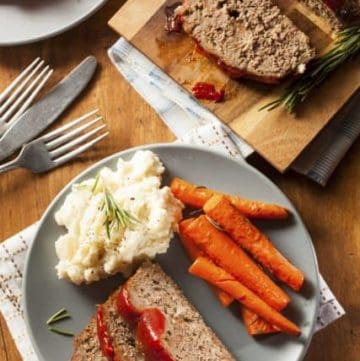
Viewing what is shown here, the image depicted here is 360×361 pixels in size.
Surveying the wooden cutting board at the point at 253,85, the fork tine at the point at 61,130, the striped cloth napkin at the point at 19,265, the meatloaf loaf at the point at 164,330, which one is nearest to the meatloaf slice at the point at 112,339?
the meatloaf loaf at the point at 164,330

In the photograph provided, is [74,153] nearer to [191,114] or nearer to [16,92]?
[16,92]

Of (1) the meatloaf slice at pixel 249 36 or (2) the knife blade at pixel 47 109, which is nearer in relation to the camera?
(1) the meatloaf slice at pixel 249 36

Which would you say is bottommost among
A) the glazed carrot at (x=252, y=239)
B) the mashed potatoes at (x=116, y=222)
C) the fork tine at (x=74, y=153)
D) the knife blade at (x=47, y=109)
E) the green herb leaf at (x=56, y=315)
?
the glazed carrot at (x=252, y=239)

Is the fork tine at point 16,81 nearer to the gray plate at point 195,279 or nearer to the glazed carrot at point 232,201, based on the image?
the gray plate at point 195,279

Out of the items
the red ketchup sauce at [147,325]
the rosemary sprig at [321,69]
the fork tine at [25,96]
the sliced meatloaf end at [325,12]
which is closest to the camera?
the red ketchup sauce at [147,325]

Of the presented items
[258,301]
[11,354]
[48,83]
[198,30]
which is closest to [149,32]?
[198,30]

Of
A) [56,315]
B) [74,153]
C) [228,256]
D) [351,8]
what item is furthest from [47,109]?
[351,8]

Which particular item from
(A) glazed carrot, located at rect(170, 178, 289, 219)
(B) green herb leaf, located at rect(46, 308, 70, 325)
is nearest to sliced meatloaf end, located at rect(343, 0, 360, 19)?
(A) glazed carrot, located at rect(170, 178, 289, 219)

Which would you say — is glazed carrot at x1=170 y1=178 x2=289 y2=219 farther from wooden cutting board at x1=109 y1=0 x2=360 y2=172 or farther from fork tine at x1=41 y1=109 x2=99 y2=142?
fork tine at x1=41 y1=109 x2=99 y2=142

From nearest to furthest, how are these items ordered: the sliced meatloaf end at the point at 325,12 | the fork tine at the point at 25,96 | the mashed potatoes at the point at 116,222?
the mashed potatoes at the point at 116,222
the sliced meatloaf end at the point at 325,12
the fork tine at the point at 25,96
